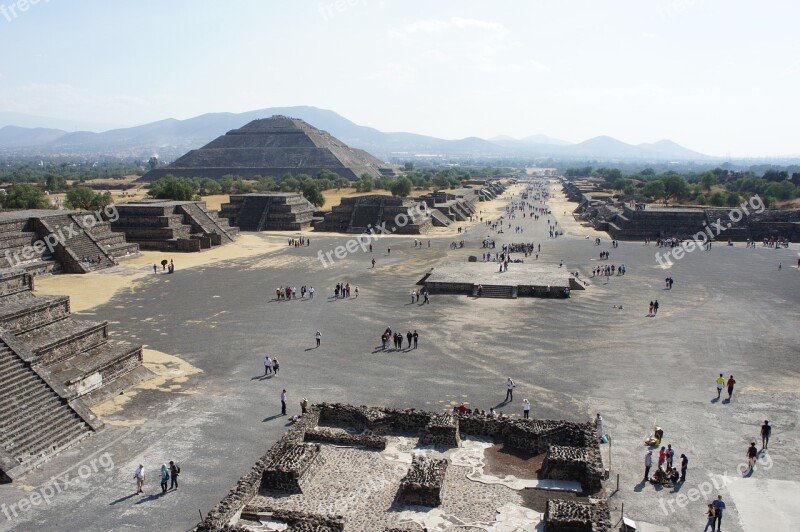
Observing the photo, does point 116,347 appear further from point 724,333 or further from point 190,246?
point 190,246

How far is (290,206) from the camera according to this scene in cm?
6912

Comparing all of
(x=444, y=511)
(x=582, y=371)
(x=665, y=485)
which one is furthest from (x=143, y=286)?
(x=665, y=485)

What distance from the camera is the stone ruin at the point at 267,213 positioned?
224 feet

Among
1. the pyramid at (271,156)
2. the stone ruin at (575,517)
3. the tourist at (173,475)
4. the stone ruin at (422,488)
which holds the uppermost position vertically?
the pyramid at (271,156)

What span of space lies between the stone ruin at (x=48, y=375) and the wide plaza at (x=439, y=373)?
23.9 inches

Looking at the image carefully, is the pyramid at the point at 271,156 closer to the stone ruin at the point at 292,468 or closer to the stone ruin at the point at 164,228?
the stone ruin at the point at 164,228

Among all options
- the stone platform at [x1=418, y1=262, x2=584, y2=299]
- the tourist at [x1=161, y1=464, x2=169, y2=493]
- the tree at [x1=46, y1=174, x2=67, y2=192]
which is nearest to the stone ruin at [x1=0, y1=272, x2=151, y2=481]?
the tourist at [x1=161, y1=464, x2=169, y2=493]

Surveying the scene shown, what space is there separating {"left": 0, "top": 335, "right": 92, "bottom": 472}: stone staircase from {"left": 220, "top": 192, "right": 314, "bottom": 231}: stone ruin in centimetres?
5067

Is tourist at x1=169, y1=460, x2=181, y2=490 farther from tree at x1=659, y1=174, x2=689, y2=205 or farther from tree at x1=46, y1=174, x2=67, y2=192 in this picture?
tree at x1=46, y1=174, x2=67, y2=192

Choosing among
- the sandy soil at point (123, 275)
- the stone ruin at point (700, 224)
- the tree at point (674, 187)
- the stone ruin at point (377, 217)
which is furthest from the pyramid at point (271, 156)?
the sandy soil at point (123, 275)

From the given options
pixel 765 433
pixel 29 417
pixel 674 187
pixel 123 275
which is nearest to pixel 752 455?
pixel 765 433

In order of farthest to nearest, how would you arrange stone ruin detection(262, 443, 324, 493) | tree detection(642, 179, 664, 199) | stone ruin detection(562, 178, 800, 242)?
tree detection(642, 179, 664, 199) < stone ruin detection(562, 178, 800, 242) < stone ruin detection(262, 443, 324, 493)

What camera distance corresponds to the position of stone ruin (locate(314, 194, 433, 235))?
67312 millimetres

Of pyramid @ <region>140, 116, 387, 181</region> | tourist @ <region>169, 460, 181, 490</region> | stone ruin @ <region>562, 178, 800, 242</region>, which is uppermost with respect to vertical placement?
pyramid @ <region>140, 116, 387, 181</region>
